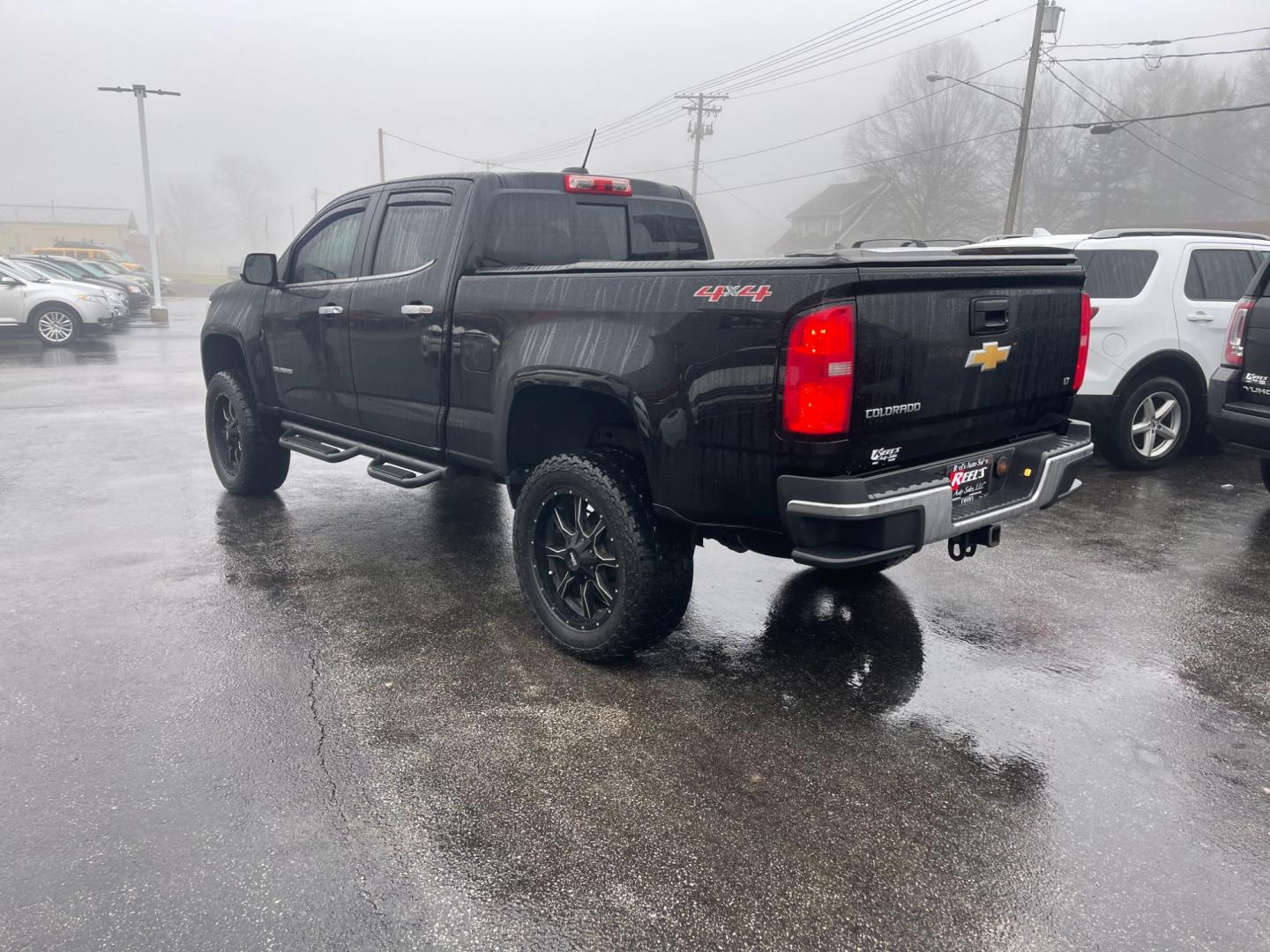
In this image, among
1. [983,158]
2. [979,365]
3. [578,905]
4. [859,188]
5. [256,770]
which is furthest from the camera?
[859,188]

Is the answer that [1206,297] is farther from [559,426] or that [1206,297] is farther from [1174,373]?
[559,426]

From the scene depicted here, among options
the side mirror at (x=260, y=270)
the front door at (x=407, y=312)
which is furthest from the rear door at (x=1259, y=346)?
the side mirror at (x=260, y=270)

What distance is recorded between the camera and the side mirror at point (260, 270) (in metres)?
5.59

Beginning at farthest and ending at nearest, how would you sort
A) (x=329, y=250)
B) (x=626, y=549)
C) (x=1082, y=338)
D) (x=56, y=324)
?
(x=56, y=324)
(x=329, y=250)
(x=1082, y=338)
(x=626, y=549)

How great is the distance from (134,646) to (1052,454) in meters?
3.97

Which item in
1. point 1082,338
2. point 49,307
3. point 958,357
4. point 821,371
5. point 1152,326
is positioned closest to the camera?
point 821,371

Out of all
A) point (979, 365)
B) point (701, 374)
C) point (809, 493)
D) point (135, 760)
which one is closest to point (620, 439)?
point (701, 374)

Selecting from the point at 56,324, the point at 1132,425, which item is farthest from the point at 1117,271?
the point at 56,324

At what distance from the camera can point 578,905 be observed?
242 centimetres

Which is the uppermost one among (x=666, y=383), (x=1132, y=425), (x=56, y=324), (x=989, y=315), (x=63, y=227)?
(x=63, y=227)

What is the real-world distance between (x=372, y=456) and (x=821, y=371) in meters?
3.07

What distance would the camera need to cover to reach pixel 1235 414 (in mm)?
5844

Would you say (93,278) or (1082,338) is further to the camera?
(93,278)

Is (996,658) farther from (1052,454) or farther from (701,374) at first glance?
(701,374)
